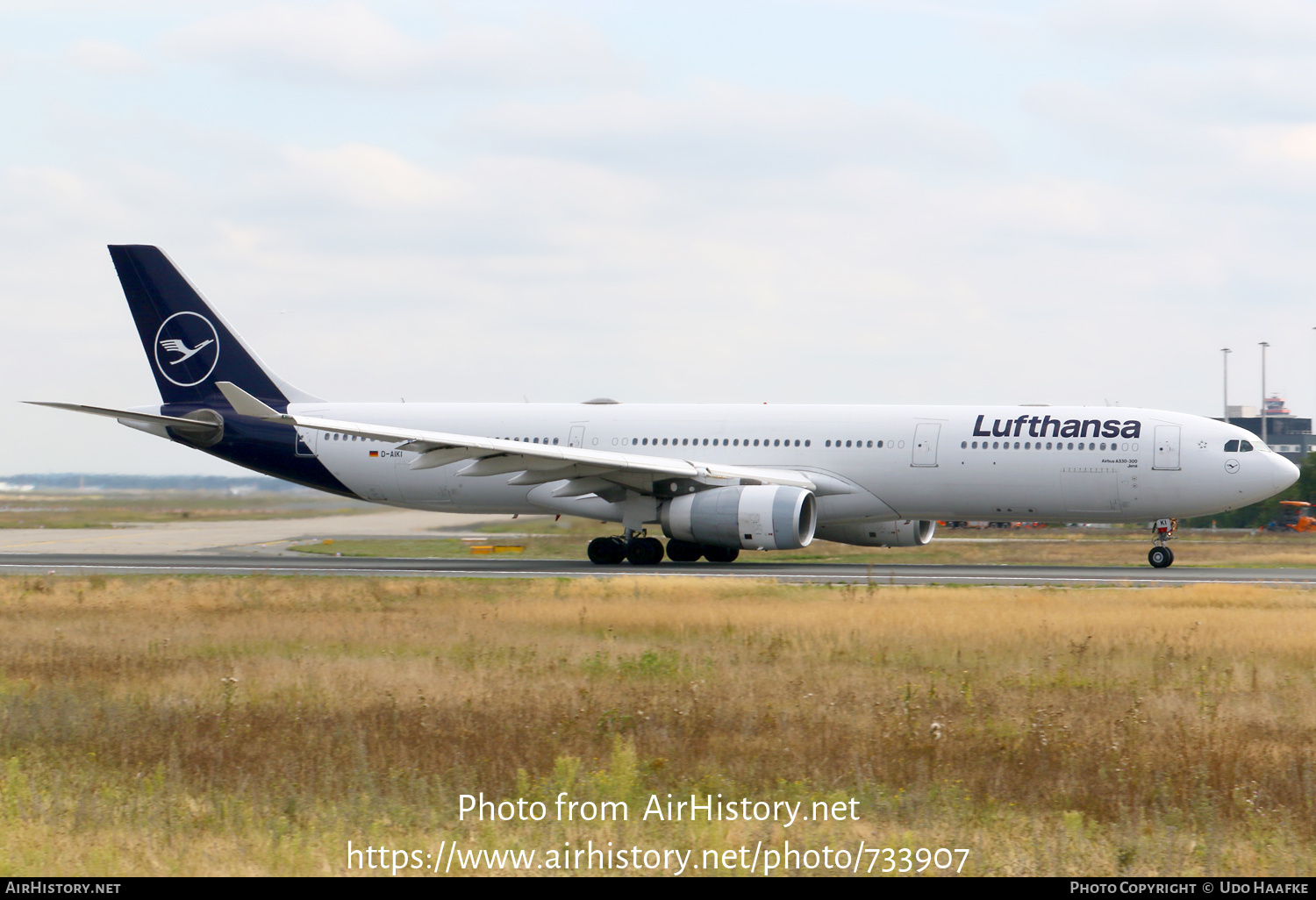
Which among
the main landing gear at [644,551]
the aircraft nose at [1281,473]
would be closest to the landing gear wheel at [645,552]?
the main landing gear at [644,551]

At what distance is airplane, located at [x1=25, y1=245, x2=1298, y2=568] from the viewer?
28016 mm

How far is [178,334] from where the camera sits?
34.4 meters

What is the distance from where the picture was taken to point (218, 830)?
300 inches

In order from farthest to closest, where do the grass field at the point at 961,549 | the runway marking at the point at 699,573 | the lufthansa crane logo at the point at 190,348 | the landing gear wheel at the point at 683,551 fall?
the lufthansa crane logo at the point at 190,348 → the grass field at the point at 961,549 → the landing gear wheel at the point at 683,551 → the runway marking at the point at 699,573

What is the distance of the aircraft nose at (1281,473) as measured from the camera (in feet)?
92.7

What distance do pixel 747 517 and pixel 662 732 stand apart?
55.7 feet

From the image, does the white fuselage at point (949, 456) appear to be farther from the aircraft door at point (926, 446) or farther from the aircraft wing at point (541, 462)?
the aircraft wing at point (541, 462)

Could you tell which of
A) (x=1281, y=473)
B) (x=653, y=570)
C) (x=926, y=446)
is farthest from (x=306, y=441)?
(x=1281, y=473)

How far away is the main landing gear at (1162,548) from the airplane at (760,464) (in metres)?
0.05

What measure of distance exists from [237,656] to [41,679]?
2038mm

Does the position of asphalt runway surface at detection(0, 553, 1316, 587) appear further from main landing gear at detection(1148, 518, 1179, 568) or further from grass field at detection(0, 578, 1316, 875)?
grass field at detection(0, 578, 1316, 875)

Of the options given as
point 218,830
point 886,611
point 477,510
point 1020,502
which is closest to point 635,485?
point 477,510

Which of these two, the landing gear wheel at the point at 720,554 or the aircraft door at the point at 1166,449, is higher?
the aircraft door at the point at 1166,449

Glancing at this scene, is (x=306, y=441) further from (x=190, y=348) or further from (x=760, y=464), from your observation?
(x=760, y=464)
